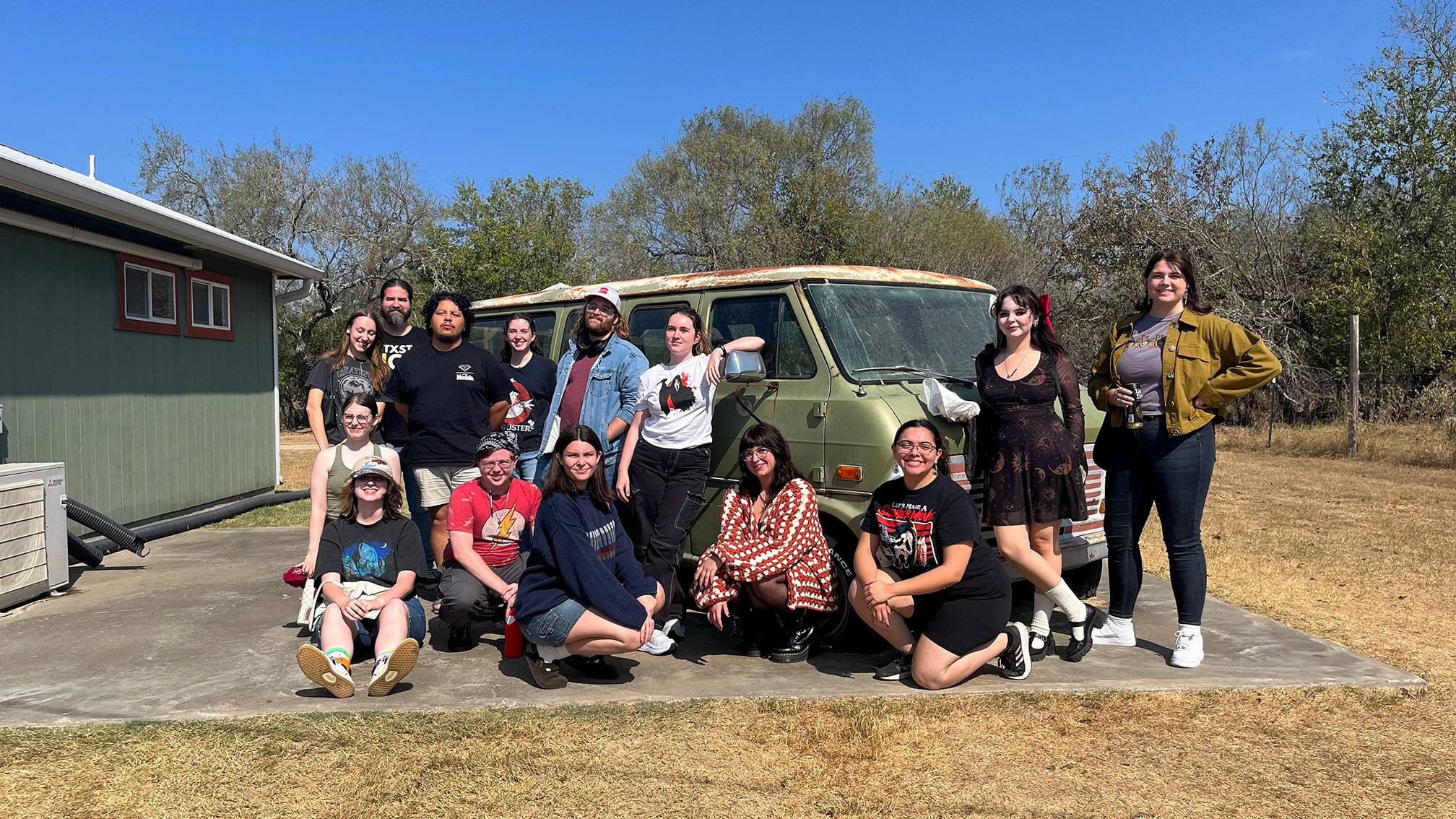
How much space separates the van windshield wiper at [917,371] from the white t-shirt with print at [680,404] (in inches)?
31.7

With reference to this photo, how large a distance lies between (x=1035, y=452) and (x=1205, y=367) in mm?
913

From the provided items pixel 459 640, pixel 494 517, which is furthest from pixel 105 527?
pixel 494 517

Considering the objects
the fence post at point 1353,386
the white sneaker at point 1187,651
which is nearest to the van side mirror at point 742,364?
the white sneaker at point 1187,651

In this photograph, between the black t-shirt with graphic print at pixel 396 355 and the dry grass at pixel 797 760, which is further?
the black t-shirt with graphic print at pixel 396 355

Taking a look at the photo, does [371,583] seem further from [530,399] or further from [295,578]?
[295,578]

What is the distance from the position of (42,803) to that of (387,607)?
150 cm

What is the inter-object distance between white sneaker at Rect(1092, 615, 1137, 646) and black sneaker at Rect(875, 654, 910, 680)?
3.81 ft

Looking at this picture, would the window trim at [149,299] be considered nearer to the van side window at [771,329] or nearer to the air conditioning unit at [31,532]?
the air conditioning unit at [31,532]

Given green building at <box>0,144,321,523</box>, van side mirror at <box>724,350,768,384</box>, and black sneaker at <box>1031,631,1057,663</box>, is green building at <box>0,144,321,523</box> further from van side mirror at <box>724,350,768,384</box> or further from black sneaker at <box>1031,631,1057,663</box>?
black sneaker at <box>1031,631,1057,663</box>

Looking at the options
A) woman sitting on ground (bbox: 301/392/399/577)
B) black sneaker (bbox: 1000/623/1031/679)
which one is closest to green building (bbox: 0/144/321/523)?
woman sitting on ground (bbox: 301/392/399/577)

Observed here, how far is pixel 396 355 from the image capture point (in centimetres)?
652

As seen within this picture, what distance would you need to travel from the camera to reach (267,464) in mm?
12109

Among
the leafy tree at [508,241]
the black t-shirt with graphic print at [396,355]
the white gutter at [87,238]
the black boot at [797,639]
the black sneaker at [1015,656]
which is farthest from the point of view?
the leafy tree at [508,241]

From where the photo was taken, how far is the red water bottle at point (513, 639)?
16.4 ft
